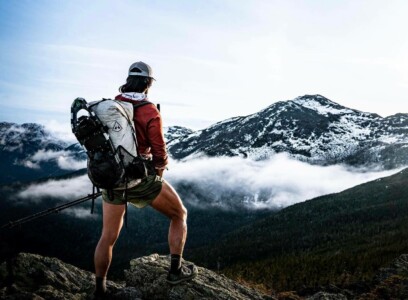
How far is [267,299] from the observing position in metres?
10.3

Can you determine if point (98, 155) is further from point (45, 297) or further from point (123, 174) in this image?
point (45, 297)

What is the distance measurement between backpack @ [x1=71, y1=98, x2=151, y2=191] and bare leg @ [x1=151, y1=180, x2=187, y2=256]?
74cm

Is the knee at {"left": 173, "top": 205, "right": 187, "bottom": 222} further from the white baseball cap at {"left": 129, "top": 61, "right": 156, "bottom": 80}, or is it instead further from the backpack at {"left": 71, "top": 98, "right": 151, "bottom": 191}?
the white baseball cap at {"left": 129, "top": 61, "right": 156, "bottom": 80}

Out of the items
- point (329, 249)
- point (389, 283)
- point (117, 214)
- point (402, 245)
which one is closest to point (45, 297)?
point (117, 214)

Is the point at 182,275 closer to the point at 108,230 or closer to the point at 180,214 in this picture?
the point at 180,214

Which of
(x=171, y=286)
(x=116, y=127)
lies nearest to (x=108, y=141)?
(x=116, y=127)

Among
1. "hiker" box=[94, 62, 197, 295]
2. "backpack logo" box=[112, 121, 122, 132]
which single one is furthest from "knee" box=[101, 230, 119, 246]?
"backpack logo" box=[112, 121, 122, 132]

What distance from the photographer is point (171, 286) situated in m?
8.70

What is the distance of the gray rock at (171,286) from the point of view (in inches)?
343

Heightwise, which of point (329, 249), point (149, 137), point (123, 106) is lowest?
point (329, 249)

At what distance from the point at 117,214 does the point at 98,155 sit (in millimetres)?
1310

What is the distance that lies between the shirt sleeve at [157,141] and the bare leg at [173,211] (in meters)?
0.51

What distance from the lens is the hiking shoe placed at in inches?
331

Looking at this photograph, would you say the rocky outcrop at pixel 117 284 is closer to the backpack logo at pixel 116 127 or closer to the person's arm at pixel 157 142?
the person's arm at pixel 157 142
